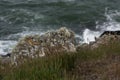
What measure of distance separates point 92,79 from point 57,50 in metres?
1.18

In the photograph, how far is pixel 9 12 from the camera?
952 inches

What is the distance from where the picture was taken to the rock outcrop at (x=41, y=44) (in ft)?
25.1

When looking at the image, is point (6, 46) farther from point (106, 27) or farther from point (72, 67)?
point (72, 67)

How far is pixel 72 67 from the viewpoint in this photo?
20.8ft

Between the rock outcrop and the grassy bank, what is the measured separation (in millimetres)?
554

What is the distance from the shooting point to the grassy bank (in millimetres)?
5664

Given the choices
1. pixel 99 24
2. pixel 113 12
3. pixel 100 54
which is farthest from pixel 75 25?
pixel 100 54

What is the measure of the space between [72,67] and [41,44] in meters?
1.95

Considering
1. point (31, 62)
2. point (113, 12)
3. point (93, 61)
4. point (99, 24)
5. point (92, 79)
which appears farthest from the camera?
point (113, 12)

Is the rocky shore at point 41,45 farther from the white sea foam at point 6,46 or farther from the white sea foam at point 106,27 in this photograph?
the white sea foam at point 106,27

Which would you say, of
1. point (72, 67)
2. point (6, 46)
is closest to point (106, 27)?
point (6, 46)

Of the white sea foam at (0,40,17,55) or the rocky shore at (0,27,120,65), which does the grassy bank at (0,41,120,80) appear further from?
the white sea foam at (0,40,17,55)

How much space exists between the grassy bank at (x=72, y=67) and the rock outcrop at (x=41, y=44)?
55 cm

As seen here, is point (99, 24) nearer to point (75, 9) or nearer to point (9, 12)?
point (75, 9)
